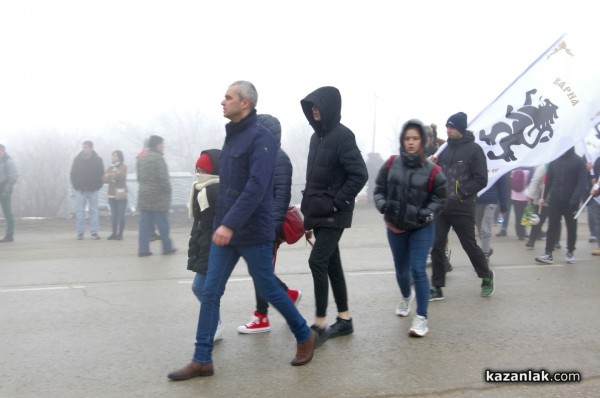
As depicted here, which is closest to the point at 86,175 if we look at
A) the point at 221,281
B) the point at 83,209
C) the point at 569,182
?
the point at 83,209

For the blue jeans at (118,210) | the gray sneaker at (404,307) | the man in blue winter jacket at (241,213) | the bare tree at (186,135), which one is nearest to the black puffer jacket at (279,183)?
the man in blue winter jacket at (241,213)

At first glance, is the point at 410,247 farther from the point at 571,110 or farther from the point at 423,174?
the point at 571,110

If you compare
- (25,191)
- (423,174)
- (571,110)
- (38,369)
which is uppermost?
(571,110)

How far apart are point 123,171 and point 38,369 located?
304 inches

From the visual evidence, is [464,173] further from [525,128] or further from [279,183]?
[279,183]

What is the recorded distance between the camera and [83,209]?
11.9 meters

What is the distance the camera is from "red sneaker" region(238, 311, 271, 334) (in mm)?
5390

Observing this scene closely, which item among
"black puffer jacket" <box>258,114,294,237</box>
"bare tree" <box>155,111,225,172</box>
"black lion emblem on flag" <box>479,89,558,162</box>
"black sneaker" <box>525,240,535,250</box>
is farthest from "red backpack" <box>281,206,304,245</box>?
"bare tree" <box>155,111,225,172</box>

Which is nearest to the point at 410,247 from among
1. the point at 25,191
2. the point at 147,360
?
the point at 147,360

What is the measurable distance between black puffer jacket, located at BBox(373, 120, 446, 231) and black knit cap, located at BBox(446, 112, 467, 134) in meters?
1.15

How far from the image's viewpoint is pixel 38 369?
180 inches

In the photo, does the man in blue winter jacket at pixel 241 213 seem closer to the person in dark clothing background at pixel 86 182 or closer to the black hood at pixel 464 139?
the black hood at pixel 464 139

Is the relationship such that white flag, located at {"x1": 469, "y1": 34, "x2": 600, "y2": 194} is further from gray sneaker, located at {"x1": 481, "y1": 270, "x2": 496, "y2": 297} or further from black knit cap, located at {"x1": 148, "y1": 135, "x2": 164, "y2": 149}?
black knit cap, located at {"x1": 148, "y1": 135, "x2": 164, "y2": 149}

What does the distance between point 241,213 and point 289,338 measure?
150 cm
